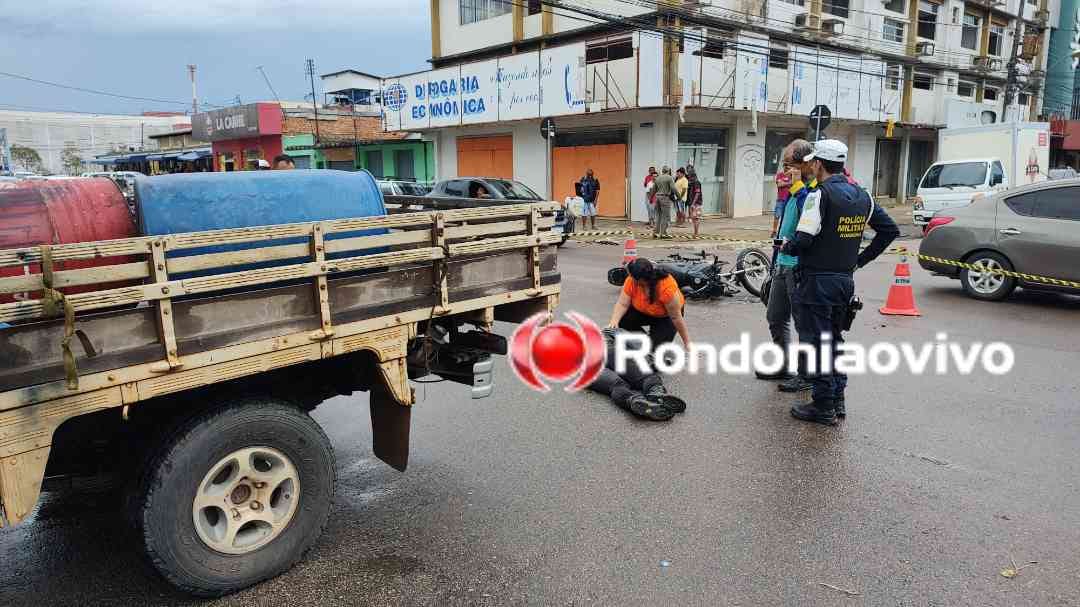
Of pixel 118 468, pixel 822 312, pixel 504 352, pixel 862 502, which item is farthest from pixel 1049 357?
pixel 118 468

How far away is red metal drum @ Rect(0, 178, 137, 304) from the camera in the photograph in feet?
9.35

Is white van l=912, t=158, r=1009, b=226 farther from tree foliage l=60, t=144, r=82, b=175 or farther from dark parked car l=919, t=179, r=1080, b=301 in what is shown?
tree foliage l=60, t=144, r=82, b=175

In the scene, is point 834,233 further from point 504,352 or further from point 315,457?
point 315,457

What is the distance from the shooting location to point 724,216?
24.9 m

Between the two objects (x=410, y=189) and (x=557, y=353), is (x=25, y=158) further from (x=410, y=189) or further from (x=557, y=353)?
(x=557, y=353)

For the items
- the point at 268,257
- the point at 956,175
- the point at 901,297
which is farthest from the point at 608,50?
the point at 268,257

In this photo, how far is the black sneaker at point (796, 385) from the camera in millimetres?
A: 6109

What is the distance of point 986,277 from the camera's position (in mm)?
9789

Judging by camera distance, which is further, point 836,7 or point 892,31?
point 892,31

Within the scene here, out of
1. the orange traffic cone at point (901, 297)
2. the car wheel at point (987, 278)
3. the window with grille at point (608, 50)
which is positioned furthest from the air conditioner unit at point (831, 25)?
the orange traffic cone at point (901, 297)

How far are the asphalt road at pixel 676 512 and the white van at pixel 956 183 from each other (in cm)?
1441

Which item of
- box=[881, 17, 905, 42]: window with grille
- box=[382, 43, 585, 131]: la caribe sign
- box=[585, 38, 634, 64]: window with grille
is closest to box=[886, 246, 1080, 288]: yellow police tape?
box=[585, 38, 634, 64]: window with grille

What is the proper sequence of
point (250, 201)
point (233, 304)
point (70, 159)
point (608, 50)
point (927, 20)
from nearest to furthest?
point (233, 304)
point (250, 201)
point (608, 50)
point (927, 20)
point (70, 159)

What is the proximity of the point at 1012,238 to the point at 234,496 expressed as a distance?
9.71m
